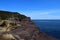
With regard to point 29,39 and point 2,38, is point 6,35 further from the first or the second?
point 29,39

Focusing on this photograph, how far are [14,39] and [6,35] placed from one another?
639mm

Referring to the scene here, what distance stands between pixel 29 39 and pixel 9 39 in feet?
6.46

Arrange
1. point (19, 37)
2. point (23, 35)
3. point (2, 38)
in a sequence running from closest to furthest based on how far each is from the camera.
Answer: point (2, 38) < point (19, 37) < point (23, 35)

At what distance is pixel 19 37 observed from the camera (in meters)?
14.4

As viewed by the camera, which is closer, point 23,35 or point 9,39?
point 9,39

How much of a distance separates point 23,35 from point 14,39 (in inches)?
73.0

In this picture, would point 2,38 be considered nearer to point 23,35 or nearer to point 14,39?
point 14,39

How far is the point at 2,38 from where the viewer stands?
43.7 feet

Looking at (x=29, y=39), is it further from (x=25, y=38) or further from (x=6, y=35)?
(x=6, y=35)

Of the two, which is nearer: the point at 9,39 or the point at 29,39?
the point at 9,39

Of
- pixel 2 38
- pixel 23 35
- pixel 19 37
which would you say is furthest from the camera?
pixel 23 35

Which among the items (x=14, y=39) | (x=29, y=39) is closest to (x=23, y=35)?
(x=29, y=39)

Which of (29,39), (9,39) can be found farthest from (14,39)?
(29,39)

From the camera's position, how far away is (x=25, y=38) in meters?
14.5
